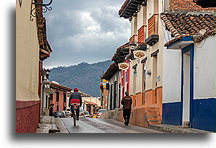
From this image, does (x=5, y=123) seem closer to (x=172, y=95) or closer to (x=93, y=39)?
Answer: (x=93, y=39)

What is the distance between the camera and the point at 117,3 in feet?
25.0

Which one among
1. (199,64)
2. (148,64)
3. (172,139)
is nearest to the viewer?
(172,139)

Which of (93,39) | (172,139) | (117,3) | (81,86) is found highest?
(117,3)

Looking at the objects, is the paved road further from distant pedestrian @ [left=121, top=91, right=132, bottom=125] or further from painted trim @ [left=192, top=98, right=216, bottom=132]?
painted trim @ [left=192, top=98, right=216, bottom=132]

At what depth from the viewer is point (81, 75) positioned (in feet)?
27.7

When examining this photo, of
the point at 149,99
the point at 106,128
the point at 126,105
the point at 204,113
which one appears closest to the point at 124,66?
the point at 149,99

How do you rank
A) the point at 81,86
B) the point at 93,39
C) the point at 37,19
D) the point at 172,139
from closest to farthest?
the point at 172,139 → the point at 93,39 → the point at 81,86 → the point at 37,19

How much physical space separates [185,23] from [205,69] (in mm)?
3110

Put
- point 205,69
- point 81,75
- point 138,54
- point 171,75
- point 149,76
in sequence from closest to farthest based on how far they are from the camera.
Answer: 1. point 81,75
2. point 205,69
3. point 171,75
4. point 138,54
5. point 149,76

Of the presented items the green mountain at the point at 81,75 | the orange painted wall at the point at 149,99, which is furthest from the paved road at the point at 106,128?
the orange painted wall at the point at 149,99

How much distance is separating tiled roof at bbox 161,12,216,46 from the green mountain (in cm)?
342

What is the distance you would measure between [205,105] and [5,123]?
499cm

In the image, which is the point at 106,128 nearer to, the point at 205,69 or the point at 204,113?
the point at 204,113
